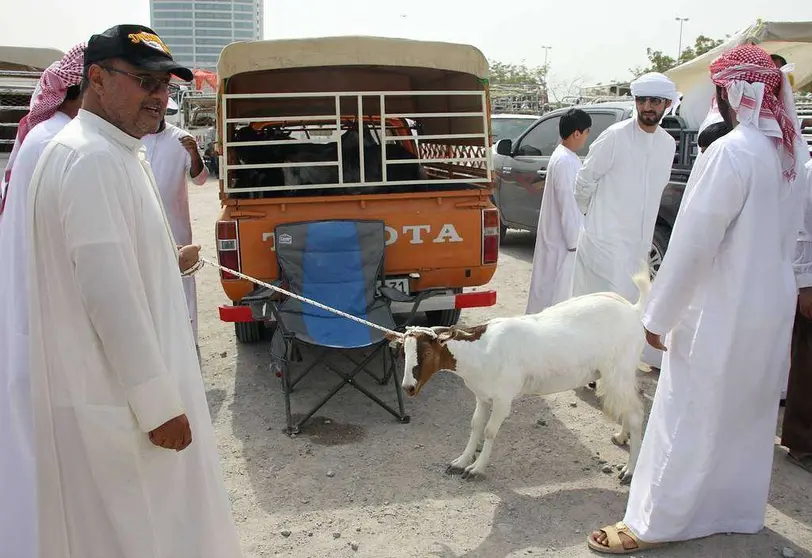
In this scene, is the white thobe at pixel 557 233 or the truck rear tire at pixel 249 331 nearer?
the white thobe at pixel 557 233

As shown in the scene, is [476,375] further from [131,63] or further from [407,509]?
[131,63]

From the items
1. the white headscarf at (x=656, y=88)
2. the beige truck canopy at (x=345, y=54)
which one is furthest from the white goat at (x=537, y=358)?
the beige truck canopy at (x=345, y=54)

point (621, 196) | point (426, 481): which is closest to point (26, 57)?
point (621, 196)

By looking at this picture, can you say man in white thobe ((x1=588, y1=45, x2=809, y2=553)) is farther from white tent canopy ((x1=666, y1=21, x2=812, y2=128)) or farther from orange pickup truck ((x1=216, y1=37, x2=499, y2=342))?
white tent canopy ((x1=666, y1=21, x2=812, y2=128))

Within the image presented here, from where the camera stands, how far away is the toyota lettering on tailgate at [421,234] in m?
5.11

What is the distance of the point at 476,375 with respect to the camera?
11.9 feet

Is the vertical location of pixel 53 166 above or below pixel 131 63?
below

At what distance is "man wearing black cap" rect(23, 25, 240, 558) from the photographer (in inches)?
73.4

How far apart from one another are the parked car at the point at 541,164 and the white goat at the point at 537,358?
9.32ft

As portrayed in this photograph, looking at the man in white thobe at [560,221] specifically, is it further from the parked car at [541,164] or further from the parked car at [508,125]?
the parked car at [508,125]

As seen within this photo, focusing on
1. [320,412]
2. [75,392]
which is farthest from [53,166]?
[320,412]

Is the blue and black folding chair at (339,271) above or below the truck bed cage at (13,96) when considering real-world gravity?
below

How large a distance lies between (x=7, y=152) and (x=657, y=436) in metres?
9.33

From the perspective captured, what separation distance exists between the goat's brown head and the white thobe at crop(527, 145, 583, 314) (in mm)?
2162
